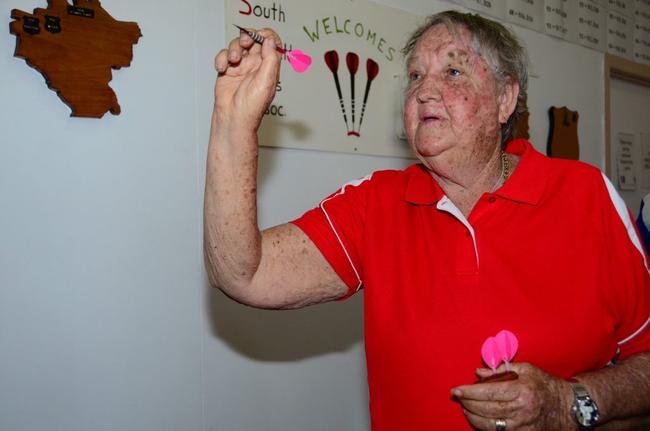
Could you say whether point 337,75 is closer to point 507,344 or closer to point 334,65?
point 334,65

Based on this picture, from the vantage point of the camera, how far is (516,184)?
1275mm

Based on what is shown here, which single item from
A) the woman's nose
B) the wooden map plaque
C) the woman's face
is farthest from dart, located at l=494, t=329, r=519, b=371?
the wooden map plaque

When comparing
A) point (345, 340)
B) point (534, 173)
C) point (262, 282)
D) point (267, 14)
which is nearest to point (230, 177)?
point (262, 282)

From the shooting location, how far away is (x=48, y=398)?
4.78 ft

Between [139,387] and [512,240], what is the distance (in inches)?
40.1

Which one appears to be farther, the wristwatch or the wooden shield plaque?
the wooden shield plaque

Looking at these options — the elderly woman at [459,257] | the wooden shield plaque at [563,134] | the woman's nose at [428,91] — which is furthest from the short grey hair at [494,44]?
the wooden shield plaque at [563,134]

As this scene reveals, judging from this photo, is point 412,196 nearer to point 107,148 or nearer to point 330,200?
point 330,200

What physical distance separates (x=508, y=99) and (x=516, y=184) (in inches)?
8.7

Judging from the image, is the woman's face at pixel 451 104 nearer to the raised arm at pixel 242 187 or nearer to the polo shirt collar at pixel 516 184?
the polo shirt collar at pixel 516 184

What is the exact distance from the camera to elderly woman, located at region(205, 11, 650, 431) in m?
1.08

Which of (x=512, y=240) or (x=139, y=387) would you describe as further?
(x=139, y=387)

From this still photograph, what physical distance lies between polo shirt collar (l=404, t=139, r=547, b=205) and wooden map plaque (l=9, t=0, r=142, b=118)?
782 millimetres

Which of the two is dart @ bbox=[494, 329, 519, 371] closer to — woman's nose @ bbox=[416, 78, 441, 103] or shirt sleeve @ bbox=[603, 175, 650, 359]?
shirt sleeve @ bbox=[603, 175, 650, 359]
